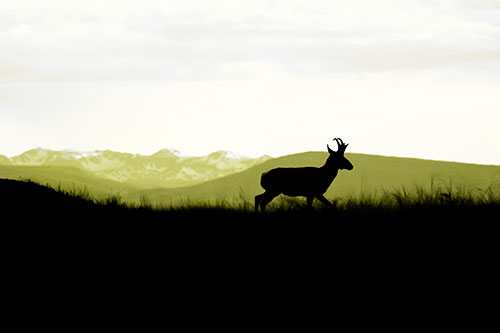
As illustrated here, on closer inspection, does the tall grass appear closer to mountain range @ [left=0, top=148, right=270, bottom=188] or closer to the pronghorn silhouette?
the pronghorn silhouette

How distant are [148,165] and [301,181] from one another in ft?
169

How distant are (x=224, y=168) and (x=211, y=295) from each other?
164 ft

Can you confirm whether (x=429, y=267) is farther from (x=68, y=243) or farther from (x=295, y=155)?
(x=295, y=155)

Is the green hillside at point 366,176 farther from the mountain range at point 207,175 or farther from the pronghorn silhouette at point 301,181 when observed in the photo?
the pronghorn silhouette at point 301,181

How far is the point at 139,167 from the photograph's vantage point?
56938 mm

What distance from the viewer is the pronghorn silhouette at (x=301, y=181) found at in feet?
22.7

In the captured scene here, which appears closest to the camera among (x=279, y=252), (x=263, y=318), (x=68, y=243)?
(x=263, y=318)

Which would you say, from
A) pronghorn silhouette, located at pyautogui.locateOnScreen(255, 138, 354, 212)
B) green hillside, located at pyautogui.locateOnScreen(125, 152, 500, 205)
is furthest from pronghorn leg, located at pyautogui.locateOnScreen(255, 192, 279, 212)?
green hillside, located at pyautogui.locateOnScreen(125, 152, 500, 205)

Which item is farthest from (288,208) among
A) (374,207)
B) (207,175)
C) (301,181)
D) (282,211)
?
(207,175)

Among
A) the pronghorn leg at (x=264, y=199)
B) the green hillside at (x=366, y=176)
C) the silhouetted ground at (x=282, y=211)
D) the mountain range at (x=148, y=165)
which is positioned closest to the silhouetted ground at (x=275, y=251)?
the silhouetted ground at (x=282, y=211)

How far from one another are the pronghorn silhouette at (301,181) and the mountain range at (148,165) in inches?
1683

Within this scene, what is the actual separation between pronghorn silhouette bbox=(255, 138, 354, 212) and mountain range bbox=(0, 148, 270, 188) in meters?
42.8

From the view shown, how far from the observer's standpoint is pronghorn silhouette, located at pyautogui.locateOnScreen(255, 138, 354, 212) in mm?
6906

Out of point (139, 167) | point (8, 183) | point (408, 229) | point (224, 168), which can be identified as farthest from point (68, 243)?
point (139, 167)
